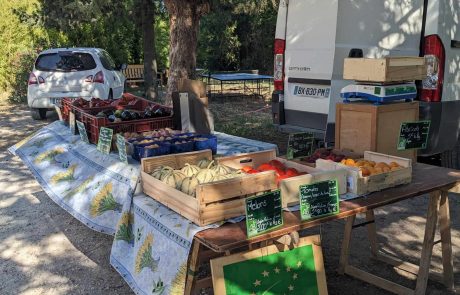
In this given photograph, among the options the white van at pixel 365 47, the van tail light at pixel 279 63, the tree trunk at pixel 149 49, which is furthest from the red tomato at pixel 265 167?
the tree trunk at pixel 149 49

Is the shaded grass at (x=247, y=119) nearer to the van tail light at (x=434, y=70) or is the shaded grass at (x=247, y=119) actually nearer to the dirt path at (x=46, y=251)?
the van tail light at (x=434, y=70)

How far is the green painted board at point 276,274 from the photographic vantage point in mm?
2244

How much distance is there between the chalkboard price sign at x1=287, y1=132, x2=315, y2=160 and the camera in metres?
3.09

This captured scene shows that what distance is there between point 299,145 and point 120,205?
1.28 m

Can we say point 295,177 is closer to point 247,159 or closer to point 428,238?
point 247,159

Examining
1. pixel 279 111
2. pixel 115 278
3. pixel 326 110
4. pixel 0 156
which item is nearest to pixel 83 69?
pixel 0 156

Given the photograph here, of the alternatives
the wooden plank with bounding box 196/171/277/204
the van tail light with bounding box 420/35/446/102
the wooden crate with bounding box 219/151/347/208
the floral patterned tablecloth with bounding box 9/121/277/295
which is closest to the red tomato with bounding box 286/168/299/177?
the wooden crate with bounding box 219/151/347/208

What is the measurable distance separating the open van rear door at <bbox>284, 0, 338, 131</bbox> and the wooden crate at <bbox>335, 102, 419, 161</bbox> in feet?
6.61

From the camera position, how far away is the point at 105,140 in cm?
380

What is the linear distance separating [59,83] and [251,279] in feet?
29.2

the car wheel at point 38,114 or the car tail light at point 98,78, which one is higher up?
the car tail light at point 98,78

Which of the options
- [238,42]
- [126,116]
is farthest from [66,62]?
[238,42]

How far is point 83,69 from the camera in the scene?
10.3 meters

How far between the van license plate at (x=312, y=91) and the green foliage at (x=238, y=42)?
1723cm
